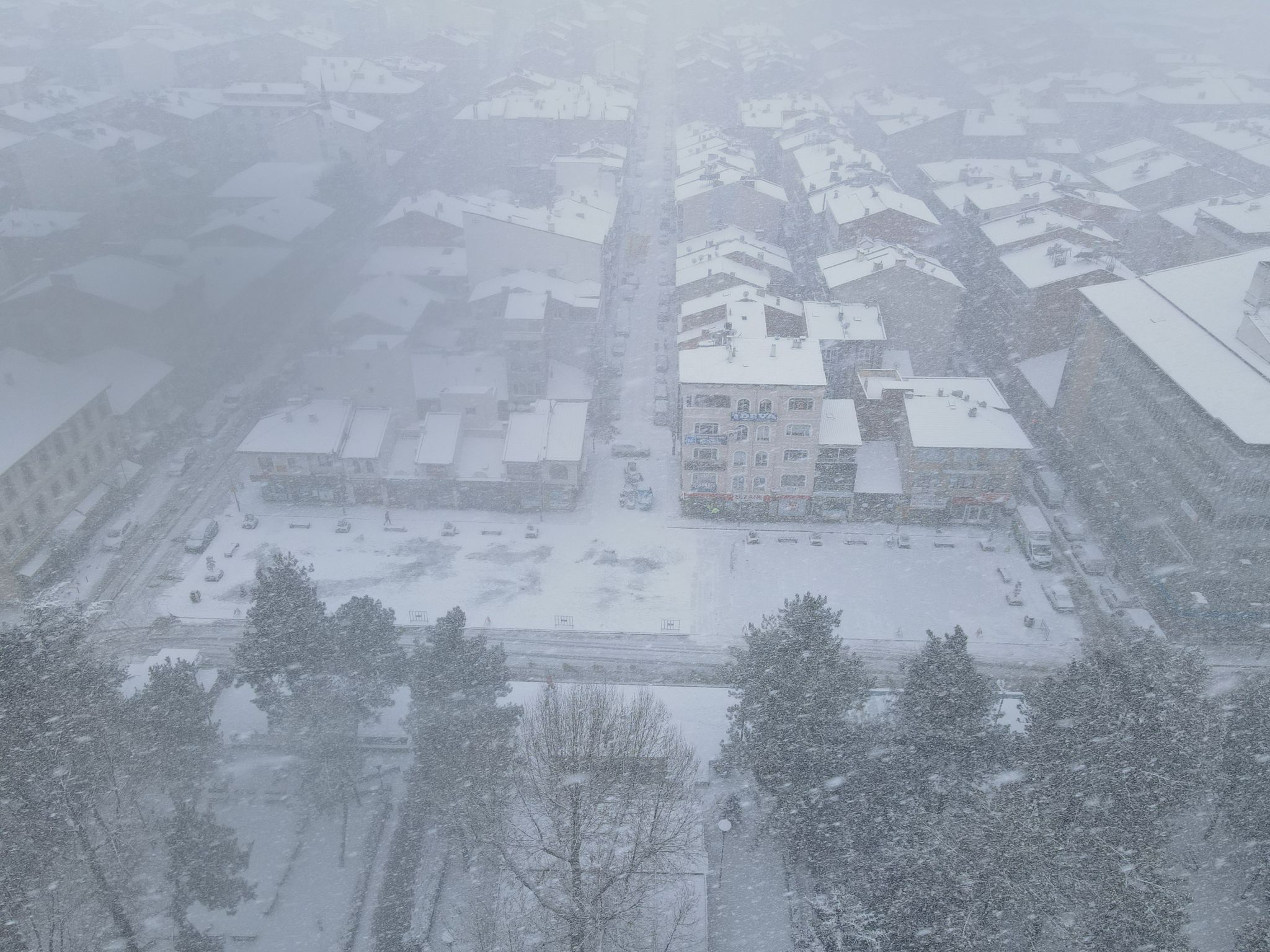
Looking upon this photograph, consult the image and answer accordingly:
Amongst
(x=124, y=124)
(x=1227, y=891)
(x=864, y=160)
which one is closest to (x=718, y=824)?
(x=1227, y=891)

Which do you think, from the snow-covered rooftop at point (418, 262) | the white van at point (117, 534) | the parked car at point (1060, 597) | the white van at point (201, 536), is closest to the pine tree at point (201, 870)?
the white van at point (201, 536)

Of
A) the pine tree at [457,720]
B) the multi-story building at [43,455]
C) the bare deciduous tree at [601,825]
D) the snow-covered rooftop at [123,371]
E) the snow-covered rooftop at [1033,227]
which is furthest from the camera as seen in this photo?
the snow-covered rooftop at [1033,227]

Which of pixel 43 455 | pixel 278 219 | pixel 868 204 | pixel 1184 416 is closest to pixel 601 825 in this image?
pixel 1184 416

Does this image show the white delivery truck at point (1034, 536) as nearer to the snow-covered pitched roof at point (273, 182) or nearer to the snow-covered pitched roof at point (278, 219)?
the snow-covered pitched roof at point (278, 219)

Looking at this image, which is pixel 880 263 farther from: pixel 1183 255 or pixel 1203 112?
pixel 1203 112

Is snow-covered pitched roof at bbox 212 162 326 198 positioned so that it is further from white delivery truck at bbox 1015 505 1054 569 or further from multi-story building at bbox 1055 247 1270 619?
multi-story building at bbox 1055 247 1270 619

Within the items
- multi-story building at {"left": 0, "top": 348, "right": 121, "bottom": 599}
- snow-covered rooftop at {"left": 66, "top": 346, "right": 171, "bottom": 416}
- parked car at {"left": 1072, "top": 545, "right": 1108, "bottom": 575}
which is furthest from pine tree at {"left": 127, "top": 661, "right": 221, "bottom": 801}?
parked car at {"left": 1072, "top": 545, "right": 1108, "bottom": 575}
